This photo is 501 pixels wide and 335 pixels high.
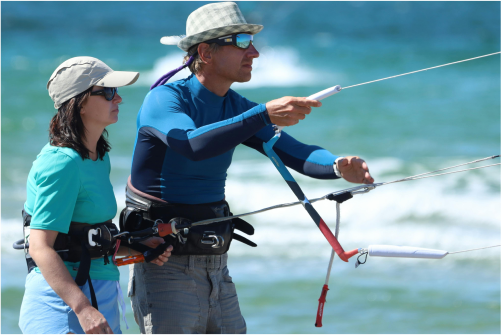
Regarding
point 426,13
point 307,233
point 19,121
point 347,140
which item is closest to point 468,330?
point 307,233

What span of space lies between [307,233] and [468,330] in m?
2.63

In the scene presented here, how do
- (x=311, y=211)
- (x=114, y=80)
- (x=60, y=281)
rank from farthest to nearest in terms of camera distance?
(x=311, y=211)
(x=114, y=80)
(x=60, y=281)

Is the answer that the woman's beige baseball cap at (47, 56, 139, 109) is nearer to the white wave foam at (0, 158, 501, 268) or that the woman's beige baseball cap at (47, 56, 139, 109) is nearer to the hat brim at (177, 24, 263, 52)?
the hat brim at (177, 24, 263, 52)

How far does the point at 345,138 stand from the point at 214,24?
9227 millimetres

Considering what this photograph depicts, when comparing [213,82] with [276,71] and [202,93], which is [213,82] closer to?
[202,93]

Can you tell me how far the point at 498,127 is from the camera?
11.3 meters

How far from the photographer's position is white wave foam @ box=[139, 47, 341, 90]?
16.1m

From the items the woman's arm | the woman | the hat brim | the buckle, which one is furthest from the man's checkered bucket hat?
the woman's arm

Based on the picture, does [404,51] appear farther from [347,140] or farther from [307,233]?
[307,233]

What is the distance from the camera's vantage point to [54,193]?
82.0 inches

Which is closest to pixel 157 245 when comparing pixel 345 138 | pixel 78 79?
pixel 78 79

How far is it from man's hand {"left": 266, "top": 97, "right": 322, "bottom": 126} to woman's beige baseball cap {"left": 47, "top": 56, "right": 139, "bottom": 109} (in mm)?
584

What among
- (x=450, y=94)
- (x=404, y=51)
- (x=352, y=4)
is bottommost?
(x=450, y=94)

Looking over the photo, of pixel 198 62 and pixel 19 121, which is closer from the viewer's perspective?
pixel 198 62
